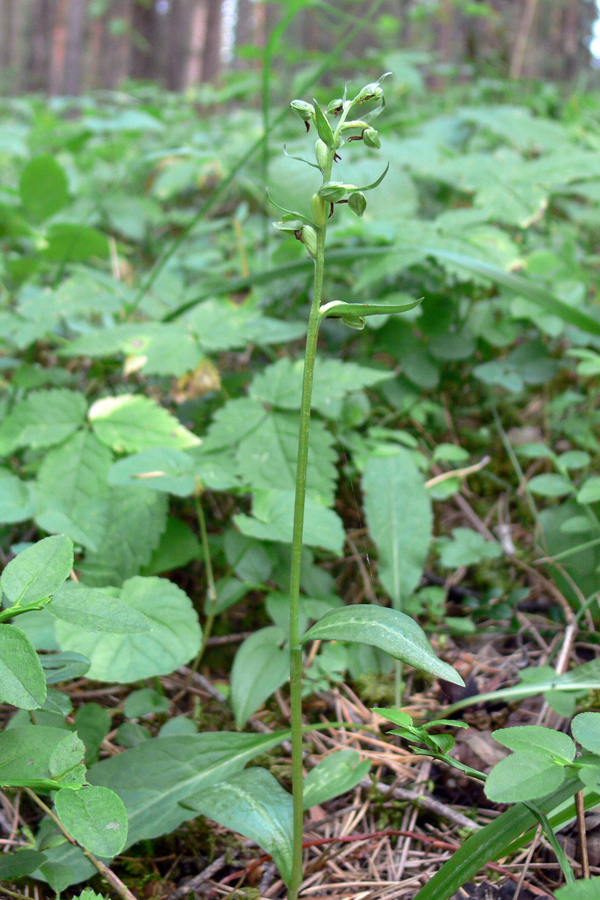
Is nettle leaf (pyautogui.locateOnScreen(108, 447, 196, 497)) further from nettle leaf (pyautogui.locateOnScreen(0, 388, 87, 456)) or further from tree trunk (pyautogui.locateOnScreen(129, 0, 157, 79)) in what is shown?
tree trunk (pyautogui.locateOnScreen(129, 0, 157, 79))

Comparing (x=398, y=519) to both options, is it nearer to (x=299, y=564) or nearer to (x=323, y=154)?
(x=299, y=564)

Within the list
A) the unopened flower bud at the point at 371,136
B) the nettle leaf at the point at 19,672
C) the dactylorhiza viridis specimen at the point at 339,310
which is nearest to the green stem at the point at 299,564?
the dactylorhiza viridis specimen at the point at 339,310

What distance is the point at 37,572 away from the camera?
87 centimetres

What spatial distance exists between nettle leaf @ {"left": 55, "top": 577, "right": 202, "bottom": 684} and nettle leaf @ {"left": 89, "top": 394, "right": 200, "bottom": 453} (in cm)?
47

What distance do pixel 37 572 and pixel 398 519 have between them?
956mm

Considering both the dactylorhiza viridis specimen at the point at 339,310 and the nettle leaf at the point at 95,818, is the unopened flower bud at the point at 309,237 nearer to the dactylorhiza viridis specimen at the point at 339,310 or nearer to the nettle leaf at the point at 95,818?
the dactylorhiza viridis specimen at the point at 339,310

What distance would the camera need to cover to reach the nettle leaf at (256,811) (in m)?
0.94

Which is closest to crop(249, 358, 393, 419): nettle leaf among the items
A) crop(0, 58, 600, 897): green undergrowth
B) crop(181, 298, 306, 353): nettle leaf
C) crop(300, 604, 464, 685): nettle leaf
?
crop(0, 58, 600, 897): green undergrowth

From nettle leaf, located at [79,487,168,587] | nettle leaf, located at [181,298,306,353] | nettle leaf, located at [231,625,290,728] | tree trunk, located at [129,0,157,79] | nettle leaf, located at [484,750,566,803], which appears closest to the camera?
nettle leaf, located at [484,750,566,803]

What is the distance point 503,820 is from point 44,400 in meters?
1.43

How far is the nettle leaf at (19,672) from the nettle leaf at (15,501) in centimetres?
52

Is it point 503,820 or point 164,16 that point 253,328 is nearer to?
point 503,820

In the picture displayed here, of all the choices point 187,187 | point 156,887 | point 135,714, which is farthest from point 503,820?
point 187,187

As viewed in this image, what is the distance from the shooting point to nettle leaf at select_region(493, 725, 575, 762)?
0.79m
